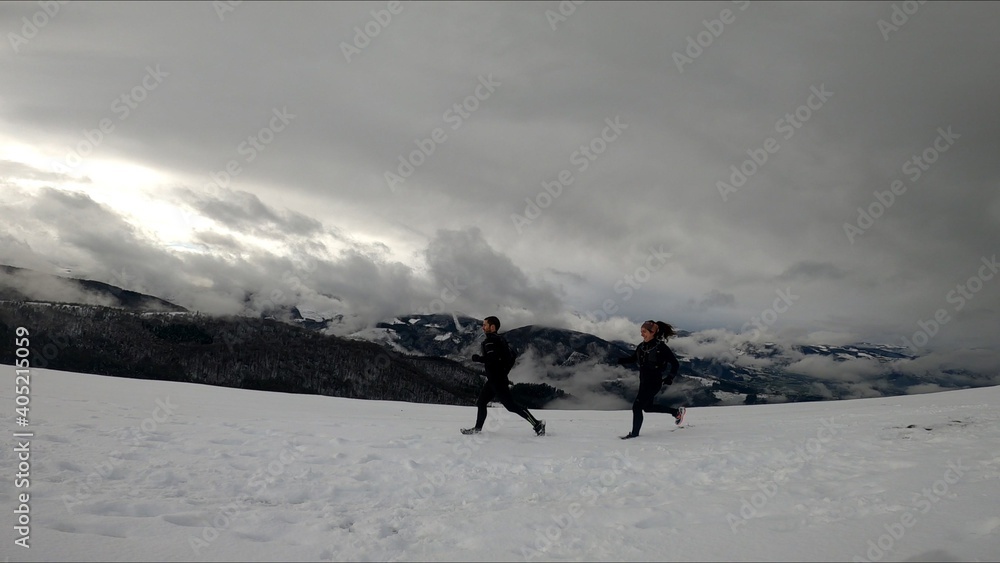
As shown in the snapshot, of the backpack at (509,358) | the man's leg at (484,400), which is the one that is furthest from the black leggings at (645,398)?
the man's leg at (484,400)

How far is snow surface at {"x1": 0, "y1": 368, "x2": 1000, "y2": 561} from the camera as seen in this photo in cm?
438

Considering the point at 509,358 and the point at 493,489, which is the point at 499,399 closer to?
the point at 509,358

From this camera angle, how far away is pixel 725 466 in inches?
295

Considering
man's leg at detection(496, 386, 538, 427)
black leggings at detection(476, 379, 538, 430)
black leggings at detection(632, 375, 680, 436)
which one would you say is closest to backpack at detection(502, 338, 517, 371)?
black leggings at detection(476, 379, 538, 430)

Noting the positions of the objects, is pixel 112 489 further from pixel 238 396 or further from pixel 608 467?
pixel 238 396

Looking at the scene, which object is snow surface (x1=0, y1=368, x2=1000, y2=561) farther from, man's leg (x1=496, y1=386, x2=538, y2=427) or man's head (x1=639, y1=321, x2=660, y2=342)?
man's head (x1=639, y1=321, x2=660, y2=342)

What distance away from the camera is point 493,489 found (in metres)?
6.75

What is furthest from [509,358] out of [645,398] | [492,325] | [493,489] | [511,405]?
[493,489]

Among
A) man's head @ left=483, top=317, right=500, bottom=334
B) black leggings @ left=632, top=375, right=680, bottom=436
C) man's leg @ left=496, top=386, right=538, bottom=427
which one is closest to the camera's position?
black leggings @ left=632, top=375, right=680, bottom=436

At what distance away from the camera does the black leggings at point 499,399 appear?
10578mm

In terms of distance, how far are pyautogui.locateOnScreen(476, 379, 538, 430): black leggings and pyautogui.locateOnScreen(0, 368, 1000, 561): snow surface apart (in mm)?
450

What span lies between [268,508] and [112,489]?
7.20 ft

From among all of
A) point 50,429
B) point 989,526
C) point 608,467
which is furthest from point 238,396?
point 989,526

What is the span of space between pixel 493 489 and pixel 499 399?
3.88 metres
